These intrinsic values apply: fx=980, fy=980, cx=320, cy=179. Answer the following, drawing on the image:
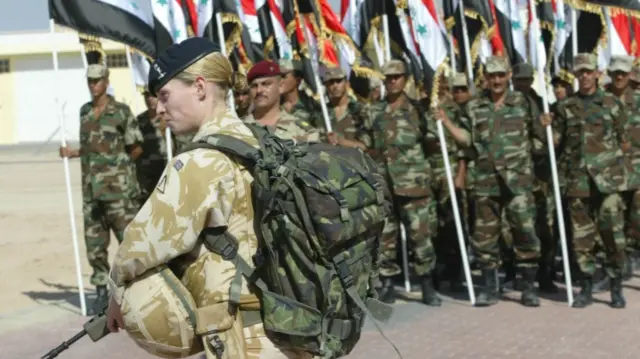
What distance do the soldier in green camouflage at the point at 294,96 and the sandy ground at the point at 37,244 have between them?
2636 millimetres

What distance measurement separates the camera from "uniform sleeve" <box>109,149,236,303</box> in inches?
109

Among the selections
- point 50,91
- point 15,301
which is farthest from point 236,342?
point 50,91

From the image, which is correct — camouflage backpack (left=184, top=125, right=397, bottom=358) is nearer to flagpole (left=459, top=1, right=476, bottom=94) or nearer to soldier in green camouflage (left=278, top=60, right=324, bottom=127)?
soldier in green camouflage (left=278, top=60, right=324, bottom=127)

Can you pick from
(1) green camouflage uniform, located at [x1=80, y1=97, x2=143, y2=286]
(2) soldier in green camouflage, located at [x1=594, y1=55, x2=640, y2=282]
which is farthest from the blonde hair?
(2) soldier in green camouflage, located at [x1=594, y1=55, x2=640, y2=282]

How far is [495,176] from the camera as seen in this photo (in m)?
8.38

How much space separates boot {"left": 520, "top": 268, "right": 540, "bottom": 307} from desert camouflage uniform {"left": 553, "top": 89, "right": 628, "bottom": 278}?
0.43 metres

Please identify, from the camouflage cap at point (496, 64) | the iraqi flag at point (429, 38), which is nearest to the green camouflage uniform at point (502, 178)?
the camouflage cap at point (496, 64)

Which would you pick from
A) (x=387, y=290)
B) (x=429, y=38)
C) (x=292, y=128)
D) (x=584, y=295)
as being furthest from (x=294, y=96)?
(x=292, y=128)

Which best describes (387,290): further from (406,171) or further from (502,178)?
(502,178)

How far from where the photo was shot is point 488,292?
27.9 ft

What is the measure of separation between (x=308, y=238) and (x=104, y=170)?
594 cm

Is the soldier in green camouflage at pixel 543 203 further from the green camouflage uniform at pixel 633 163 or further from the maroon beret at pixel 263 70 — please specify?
the maroon beret at pixel 263 70

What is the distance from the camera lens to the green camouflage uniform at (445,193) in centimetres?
923

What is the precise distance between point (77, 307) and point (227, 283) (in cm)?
633
